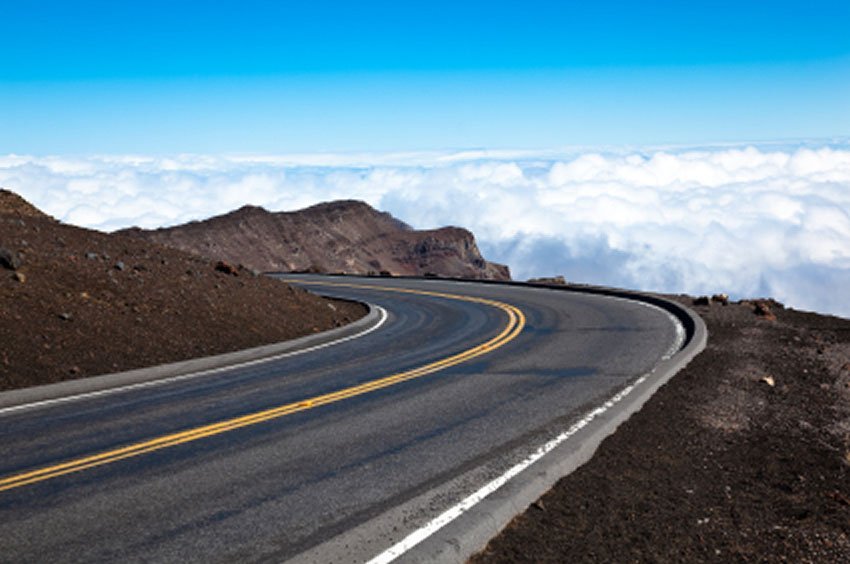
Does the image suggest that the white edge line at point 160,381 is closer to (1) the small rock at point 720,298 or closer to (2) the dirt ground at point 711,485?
(2) the dirt ground at point 711,485

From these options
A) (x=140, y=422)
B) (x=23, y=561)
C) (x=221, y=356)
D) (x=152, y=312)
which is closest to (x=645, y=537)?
(x=23, y=561)

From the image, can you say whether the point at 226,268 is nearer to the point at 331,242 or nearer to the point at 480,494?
the point at 480,494

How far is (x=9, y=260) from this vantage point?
52.4ft

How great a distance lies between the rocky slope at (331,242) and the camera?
73.8m

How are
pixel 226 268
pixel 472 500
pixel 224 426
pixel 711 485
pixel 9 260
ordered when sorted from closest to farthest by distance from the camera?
1. pixel 472 500
2. pixel 711 485
3. pixel 224 426
4. pixel 9 260
5. pixel 226 268

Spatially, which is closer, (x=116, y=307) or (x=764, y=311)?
(x=116, y=307)

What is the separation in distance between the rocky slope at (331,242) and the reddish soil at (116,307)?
3963 cm

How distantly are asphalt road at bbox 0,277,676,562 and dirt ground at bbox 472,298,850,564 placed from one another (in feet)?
3.04

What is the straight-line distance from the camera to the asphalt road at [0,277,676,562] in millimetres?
5988

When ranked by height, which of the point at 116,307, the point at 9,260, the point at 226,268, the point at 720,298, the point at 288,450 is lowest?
the point at 720,298

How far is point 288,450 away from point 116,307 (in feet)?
30.8

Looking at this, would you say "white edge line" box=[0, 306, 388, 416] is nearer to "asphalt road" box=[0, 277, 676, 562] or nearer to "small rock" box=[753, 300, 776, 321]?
"asphalt road" box=[0, 277, 676, 562]

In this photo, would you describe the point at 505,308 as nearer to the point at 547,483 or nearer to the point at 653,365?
the point at 653,365

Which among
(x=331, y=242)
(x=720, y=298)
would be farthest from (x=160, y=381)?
(x=331, y=242)
